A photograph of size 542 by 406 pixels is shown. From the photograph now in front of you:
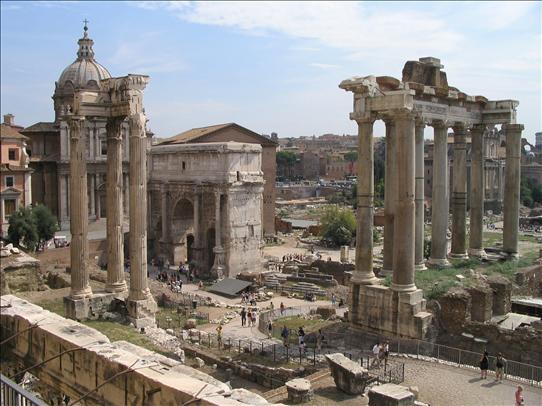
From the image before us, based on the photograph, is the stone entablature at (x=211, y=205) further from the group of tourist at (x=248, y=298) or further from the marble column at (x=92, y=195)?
the group of tourist at (x=248, y=298)

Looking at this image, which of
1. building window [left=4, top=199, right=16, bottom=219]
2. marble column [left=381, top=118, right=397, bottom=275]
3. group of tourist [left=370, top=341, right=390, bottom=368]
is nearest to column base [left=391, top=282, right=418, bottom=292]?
group of tourist [left=370, top=341, right=390, bottom=368]

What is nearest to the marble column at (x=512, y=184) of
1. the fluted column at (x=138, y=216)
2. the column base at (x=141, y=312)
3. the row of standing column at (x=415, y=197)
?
the row of standing column at (x=415, y=197)

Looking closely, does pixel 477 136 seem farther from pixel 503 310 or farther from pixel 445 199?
pixel 503 310

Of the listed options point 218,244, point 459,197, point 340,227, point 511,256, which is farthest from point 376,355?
point 340,227

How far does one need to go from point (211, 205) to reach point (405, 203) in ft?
77.0

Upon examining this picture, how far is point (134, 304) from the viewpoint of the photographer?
18.8 metres

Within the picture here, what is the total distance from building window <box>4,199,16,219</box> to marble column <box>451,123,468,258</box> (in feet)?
98.5

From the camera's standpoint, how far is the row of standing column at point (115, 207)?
61.5ft

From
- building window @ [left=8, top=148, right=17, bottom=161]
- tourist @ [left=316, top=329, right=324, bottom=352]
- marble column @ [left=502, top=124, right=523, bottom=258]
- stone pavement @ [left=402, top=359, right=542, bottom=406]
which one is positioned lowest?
tourist @ [left=316, top=329, right=324, bottom=352]

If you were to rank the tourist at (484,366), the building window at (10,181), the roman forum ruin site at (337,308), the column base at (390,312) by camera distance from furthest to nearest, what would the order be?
the building window at (10,181), the column base at (390,312), the tourist at (484,366), the roman forum ruin site at (337,308)

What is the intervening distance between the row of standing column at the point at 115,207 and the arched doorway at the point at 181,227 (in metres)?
21.5

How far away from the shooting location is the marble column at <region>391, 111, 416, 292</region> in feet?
54.8

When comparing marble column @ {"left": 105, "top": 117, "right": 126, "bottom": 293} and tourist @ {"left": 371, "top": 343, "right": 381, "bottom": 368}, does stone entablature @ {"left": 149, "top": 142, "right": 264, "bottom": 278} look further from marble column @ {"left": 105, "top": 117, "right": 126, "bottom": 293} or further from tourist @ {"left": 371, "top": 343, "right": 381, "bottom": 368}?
tourist @ {"left": 371, "top": 343, "right": 381, "bottom": 368}

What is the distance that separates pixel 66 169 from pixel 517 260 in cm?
3265
